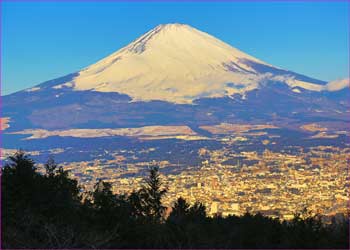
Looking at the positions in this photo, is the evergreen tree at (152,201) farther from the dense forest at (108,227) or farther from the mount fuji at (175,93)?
the mount fuji at (175,93)

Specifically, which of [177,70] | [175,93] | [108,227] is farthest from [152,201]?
[177,70]

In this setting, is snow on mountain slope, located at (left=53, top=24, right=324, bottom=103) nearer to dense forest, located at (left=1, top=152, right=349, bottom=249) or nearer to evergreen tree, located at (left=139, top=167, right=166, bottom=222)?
evergreen tree, located at (left=139, top=167, right=166, bottom=222)

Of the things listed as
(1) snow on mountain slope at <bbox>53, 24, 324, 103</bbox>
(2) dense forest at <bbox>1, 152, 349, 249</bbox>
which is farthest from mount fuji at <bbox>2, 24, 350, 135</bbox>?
(2) dense forest at <bbox>1, 152, 349, 249</bbox>

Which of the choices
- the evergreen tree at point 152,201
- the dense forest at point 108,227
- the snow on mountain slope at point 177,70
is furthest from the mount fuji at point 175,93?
the dense forest at point 108,227

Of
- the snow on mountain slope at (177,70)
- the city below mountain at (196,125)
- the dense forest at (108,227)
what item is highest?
the snow on mountain slope at (177,70)

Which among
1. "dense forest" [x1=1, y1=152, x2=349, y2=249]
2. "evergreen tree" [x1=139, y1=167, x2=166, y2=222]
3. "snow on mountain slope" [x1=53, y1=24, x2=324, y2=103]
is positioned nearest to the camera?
"dense forest" [x1=1, y1=152, x2=349, y2=249]

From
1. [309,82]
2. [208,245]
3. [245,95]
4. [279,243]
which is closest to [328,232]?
[279,243]
